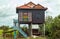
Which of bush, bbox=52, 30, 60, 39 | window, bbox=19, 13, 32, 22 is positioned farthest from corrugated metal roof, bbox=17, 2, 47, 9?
bush, bbox=52, 30, 60, 39

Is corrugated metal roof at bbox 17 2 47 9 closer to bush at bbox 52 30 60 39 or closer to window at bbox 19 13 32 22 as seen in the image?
window at bbox 19 13 32 22

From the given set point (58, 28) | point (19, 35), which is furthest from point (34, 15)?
point (58, 28)

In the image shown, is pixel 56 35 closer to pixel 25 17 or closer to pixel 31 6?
→ pixel 25 17

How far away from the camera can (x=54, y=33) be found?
34.0 metres

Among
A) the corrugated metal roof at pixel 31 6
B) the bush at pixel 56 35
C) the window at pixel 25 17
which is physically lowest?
the bush at pixel 56 35

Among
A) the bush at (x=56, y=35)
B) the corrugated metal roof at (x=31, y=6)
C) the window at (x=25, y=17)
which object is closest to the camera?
the bush at (x=56, y=35)

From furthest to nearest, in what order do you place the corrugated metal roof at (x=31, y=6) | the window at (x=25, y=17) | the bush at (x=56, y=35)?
the corrugated metal roof at (x=31, y=6) → the window at (x=25, y=17) → the bush at (x=56, y=35)

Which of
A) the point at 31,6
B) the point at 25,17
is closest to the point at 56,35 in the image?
the point at 25,17

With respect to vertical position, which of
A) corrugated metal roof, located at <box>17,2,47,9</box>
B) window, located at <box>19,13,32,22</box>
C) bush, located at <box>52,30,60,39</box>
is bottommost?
bush, located at <box>52,30,60,39</box>

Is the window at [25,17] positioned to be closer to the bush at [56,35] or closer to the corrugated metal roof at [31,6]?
the corrugated metal roof at [31,6]

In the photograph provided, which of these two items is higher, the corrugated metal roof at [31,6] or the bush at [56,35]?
the corrugated metal roof at [31,6]

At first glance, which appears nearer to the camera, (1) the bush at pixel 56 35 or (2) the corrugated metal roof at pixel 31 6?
(1) the bush at pixel 56 35

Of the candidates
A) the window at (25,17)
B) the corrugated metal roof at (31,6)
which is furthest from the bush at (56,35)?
the corrugated metal roof at (31,6)

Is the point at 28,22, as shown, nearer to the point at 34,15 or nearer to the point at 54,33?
the point at 34,15
